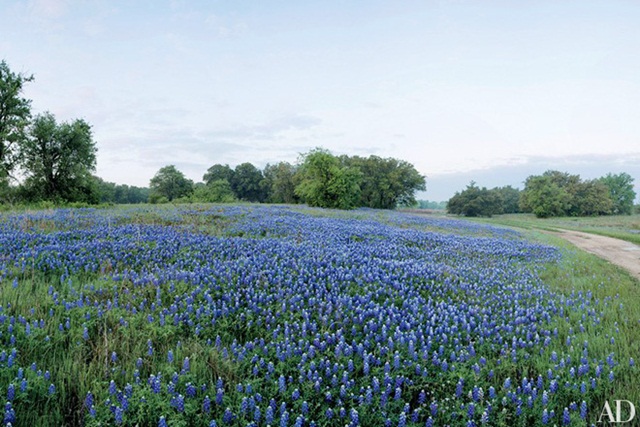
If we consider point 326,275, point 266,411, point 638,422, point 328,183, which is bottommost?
point 638,422

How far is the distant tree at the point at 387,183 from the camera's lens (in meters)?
74.0

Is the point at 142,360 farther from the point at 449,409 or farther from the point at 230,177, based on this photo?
the point at 230,177

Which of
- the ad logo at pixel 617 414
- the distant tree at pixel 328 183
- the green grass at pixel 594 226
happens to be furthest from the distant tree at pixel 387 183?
the ad logo at pixel 617 414

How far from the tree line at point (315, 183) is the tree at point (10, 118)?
18610mm

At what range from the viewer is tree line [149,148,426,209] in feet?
160

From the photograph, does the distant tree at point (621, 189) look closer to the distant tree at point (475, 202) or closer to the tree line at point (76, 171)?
the distant tree at point (475, 202)

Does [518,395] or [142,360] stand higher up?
[142,360]

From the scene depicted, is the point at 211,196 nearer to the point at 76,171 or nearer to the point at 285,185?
the point at 76,171

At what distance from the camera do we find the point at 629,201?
102625mm

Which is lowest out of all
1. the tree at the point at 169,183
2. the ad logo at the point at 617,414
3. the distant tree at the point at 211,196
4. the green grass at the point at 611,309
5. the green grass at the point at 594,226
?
the ad logo at the point at 617,414

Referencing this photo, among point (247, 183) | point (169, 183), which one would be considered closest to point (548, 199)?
point (247, 183)

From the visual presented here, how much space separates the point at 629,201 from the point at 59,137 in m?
133

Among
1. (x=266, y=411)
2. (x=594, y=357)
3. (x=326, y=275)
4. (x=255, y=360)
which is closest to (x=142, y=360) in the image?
(x=255, y=360)

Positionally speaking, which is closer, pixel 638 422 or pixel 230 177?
pixel 638 422
